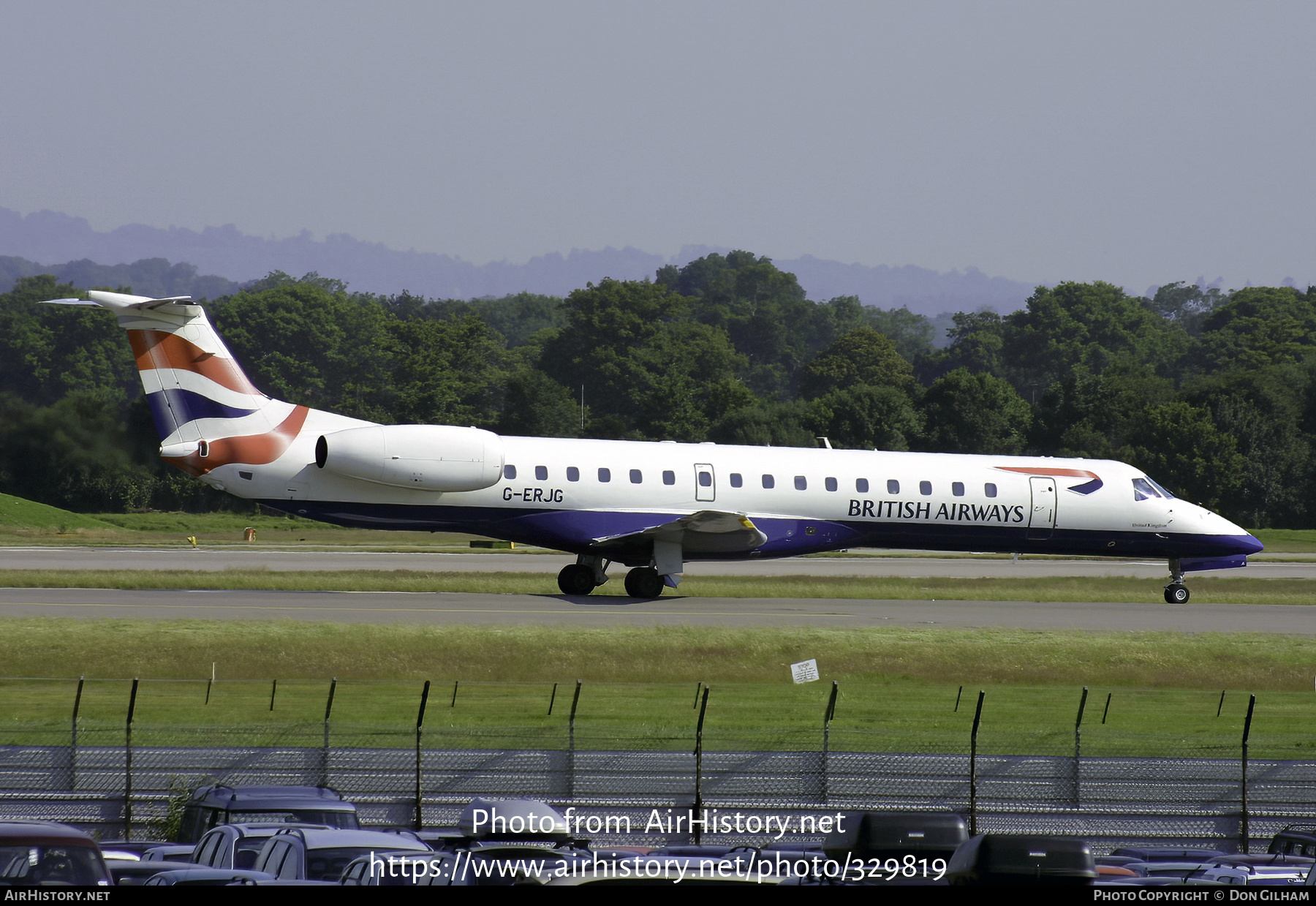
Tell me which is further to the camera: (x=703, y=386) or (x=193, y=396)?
(x=703, y=386)

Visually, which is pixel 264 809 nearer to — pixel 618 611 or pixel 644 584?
pixel 618 611

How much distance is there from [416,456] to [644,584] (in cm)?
581

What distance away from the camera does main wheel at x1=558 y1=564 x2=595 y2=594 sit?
30.4 meters

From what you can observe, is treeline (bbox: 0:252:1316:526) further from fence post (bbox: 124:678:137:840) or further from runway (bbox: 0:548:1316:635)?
fence post (bbox: 124:678:137:840)

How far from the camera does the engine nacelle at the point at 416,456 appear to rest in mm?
27453

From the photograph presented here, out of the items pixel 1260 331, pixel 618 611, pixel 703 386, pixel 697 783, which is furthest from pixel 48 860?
pixel 1260 331

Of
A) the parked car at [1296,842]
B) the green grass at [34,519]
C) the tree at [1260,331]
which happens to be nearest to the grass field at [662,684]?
the parked car at [1296,842]

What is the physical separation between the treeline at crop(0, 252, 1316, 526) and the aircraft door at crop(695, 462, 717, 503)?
21.2 metres

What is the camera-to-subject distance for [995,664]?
77.3 ft

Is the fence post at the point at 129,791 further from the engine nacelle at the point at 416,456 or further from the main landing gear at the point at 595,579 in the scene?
the main landing gear at the point at 595,579

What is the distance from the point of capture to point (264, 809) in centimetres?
1141

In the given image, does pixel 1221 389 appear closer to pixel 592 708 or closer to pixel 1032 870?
pixel 592 708

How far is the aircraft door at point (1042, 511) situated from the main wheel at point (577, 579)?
1019 centimetres

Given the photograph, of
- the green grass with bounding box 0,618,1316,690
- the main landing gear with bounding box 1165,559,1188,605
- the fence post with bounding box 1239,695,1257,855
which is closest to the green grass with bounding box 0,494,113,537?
the green grass with bounding box 0,618,1316,690
